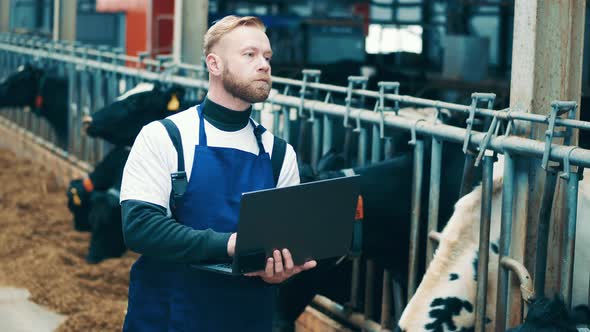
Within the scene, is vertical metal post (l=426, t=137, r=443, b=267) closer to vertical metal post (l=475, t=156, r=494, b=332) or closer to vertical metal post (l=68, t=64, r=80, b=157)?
vertical metal post (l=475, t=156, r=494, b=332)

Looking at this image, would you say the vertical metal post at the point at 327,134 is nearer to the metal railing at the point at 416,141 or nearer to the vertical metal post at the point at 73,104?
the metal railing at the point at 416,141

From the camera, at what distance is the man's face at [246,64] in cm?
282

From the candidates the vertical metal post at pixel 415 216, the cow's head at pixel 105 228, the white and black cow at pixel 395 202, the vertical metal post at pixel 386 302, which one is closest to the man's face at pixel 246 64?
the white and black cow at pixel 395 202

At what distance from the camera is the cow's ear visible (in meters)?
6.27

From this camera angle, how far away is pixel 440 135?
3959 millimetres

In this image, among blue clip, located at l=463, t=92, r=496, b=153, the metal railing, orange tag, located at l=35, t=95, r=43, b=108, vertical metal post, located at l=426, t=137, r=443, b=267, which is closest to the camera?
the metal railing

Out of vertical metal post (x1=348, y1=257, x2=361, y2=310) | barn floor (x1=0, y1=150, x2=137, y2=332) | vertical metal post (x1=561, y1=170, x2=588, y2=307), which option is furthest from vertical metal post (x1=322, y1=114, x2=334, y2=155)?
vertical metal post (x1=561, y1=170, x2=588, y2=307)

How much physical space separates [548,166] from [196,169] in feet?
3.87

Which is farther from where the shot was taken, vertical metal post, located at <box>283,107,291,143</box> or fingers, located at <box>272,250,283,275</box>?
vertical metal post, located at <box>283,107,291,143</box>

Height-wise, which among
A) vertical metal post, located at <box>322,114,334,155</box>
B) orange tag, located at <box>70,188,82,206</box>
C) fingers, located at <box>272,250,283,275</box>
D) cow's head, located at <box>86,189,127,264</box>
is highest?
vertical metal post, located at <box>322,114,334,155</box>

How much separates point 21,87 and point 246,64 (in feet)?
24.0

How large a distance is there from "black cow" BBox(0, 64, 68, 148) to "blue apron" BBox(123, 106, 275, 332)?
702 centimetres

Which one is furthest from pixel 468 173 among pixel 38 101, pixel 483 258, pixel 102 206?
pixel 38 101

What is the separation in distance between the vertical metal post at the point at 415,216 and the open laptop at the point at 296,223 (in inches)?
53.3
